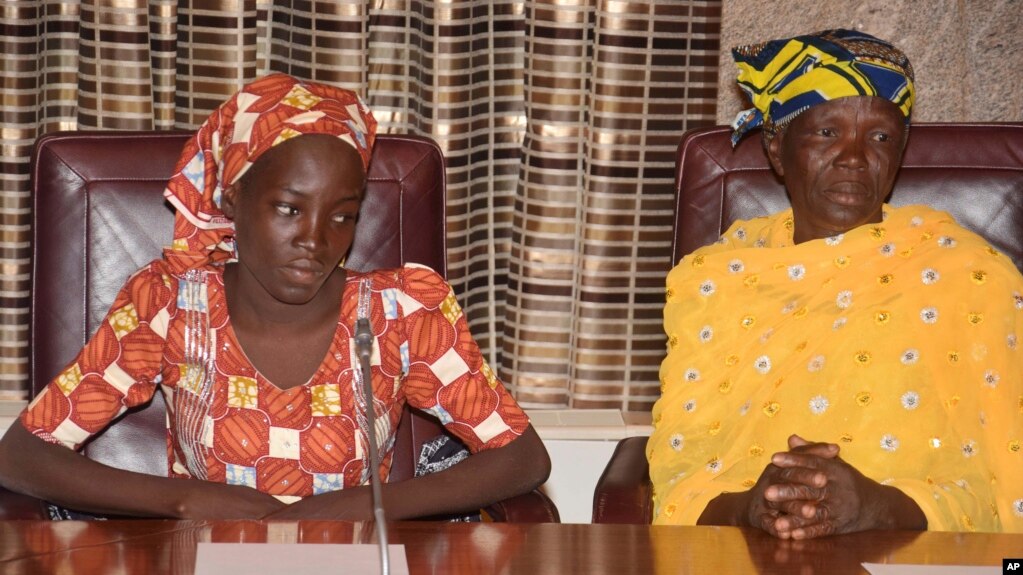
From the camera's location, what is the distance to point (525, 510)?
1.96 m

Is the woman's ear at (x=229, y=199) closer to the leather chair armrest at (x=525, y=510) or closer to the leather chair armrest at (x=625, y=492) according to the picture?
the leather chair armrest at (x=525, y=510)

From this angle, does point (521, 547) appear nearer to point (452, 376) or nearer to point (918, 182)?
point (452, 376)

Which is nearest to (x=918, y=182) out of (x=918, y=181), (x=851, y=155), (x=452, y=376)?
(x=918, y=181)

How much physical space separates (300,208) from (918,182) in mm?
1264

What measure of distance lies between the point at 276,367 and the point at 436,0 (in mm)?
1171

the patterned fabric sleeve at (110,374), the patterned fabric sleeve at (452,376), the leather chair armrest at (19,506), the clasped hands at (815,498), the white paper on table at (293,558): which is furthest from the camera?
the patterned fabric sleeve at (452,376)

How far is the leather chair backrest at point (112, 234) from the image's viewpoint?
7.43 ft

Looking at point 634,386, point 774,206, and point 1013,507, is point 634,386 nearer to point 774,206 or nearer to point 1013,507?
point 774,206

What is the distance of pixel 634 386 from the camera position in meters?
3.12

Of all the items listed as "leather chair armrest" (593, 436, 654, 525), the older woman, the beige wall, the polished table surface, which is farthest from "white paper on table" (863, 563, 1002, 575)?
the beige wall

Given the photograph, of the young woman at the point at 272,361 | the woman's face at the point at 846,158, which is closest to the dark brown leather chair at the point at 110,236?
the young woman at the point at 272,361

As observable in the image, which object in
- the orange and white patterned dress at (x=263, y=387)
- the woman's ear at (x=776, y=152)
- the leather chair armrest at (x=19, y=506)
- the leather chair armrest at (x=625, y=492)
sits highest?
the woman's ear at (x=776, y=152)

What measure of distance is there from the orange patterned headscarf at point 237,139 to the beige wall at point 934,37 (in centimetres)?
131

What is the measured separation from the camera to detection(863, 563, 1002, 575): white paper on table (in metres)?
1.52
